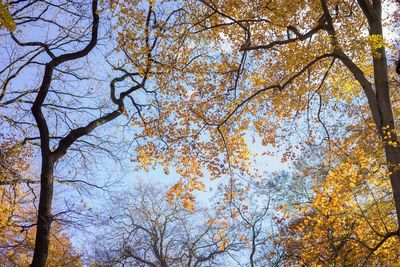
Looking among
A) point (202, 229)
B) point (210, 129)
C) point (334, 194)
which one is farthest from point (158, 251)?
point (334, 194)

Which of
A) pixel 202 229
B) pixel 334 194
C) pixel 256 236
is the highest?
pixel 202 229

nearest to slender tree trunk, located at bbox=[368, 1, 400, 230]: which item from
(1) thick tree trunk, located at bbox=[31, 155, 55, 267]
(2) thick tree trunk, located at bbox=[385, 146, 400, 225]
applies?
(2) thick tree trunk, located at bbox=[385, 146, 400, 225]

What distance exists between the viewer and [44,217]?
693cm

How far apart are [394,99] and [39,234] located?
11.7m

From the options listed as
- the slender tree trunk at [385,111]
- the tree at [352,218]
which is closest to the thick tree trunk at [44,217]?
the tree at [352,218]

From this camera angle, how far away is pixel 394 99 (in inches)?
485

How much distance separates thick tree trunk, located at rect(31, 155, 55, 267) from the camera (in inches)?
260

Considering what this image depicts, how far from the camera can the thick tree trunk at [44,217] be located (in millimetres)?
6613

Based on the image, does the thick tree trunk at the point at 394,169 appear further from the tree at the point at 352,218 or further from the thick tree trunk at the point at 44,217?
the thick tree trunk at the point at 44,217

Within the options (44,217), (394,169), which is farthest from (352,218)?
(44,217)

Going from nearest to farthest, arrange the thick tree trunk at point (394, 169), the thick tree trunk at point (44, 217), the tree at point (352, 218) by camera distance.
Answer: the thick tree trunk at point (394, 169)
the thick tree trunk at point (44, 217)
the tree at point (352, 218)

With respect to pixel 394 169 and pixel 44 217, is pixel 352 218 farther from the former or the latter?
pixel 44 217

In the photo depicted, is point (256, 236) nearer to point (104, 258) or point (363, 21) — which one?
point (104, 258)

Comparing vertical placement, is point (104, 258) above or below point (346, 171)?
above
